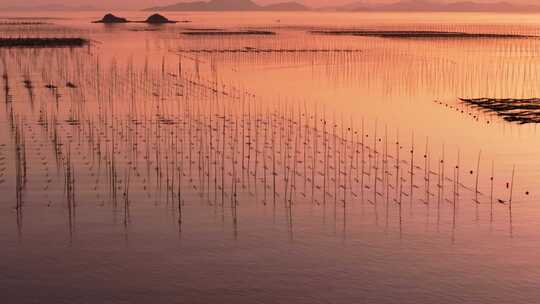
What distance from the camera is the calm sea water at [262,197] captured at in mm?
10781

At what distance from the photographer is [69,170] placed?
15.5 metres

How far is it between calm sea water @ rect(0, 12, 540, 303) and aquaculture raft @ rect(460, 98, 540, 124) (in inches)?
29.0

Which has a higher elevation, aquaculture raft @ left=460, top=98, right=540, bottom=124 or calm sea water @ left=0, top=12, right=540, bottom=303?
aquaculture raft @ left=460, top=98, right=540, bottom=124

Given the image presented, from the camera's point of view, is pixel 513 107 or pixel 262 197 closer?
pixel 262 197

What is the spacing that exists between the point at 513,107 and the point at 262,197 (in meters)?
13.4

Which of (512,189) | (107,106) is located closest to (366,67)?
(107,106)

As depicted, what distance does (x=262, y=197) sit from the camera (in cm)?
1463

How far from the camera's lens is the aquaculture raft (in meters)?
23.4

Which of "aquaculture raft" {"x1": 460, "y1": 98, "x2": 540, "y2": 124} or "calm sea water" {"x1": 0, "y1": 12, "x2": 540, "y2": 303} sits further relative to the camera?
"aquaculture raft" {"x1": 460, "y1": 98, "x2": 540, "y2": 124}

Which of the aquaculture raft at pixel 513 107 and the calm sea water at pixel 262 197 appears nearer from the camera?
the calm sea water at pixel 262 197

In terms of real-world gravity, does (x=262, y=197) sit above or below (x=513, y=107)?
below

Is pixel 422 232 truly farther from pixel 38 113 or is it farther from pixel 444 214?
pixel 38 113

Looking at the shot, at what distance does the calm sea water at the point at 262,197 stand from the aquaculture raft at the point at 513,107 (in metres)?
0.74

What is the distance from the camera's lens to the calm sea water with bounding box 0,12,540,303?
35.4 ft
